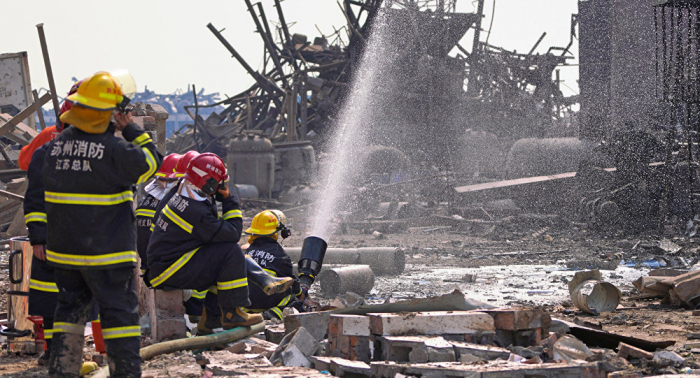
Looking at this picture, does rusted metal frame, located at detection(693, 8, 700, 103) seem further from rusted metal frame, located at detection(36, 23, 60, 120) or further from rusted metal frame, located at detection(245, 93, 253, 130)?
rusted metal frame, located at detection(245, 93, 253, 130)

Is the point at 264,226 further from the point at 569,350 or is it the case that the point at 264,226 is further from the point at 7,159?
the point at 7,159

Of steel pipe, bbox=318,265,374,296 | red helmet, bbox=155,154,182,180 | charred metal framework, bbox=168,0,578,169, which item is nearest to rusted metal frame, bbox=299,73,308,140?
charred metal framework, bbox=168,0,578,169

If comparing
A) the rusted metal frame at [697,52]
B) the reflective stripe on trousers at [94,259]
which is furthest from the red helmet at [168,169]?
the rusted metal frame at [697,52]

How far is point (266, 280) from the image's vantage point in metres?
5.28

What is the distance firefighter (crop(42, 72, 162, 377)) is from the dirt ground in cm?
80

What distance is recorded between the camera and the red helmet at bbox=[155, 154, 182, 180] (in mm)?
5766

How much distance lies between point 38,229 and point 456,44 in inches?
885

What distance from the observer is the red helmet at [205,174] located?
464 centimetres

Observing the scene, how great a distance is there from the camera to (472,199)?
15305 mm

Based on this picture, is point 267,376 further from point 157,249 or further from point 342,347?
point 157,249

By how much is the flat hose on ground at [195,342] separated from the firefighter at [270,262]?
2.22 ft

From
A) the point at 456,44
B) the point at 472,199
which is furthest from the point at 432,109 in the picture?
the point at 472,199

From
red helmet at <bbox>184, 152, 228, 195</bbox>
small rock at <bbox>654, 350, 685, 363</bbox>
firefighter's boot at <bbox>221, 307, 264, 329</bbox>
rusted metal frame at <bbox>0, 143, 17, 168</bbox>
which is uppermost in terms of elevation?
rusted metal frame at <bbox>0, 143, 17, 168</bbox>

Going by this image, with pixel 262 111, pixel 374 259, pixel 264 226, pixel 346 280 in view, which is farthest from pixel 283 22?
pixel 264 226
